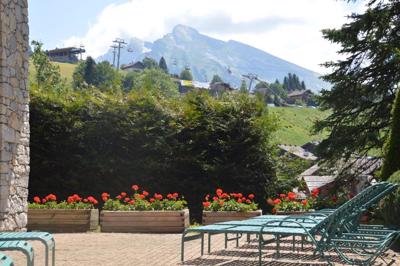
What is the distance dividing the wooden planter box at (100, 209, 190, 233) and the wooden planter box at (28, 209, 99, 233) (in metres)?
0.59

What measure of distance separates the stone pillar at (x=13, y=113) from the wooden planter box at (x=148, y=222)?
169 cm

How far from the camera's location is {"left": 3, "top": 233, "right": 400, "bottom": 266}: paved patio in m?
6.45

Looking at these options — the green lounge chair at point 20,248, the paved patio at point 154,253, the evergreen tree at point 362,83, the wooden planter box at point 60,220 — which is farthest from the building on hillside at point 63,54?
the green lounge chair at point 20,248

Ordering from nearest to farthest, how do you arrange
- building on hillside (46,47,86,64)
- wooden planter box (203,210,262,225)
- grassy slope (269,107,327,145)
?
wooden planter box (203,210,262,225)
grassy slope (269,107,327,145)
building on hillside (46,47,86,64)

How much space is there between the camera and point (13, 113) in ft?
29.7

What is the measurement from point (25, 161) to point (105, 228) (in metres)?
1.94

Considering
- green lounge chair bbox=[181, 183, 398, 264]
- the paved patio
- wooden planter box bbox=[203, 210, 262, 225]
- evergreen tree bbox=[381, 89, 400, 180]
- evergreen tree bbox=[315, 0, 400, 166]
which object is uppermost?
evergreen tree bbox=[315, 0, 400, 166]

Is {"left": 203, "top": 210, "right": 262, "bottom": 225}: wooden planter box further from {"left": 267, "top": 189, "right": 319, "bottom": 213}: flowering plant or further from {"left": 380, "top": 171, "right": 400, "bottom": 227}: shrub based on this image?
{"left": 380, "top": 171, "right": 400, "bottom": 227}: shrub

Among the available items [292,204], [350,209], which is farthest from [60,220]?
[350,209]

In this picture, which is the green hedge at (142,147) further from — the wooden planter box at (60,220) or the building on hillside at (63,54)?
the building on hillside at (63,54)

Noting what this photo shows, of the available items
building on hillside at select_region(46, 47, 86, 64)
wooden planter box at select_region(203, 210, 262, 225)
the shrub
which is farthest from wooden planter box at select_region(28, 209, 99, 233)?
building on hillside at select_region(46, 47, 86, 64)

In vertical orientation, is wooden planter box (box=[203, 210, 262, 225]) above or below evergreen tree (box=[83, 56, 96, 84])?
below

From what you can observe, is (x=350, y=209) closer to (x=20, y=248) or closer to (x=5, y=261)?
(x=20, y=248)

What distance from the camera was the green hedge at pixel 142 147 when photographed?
13.5 meters
